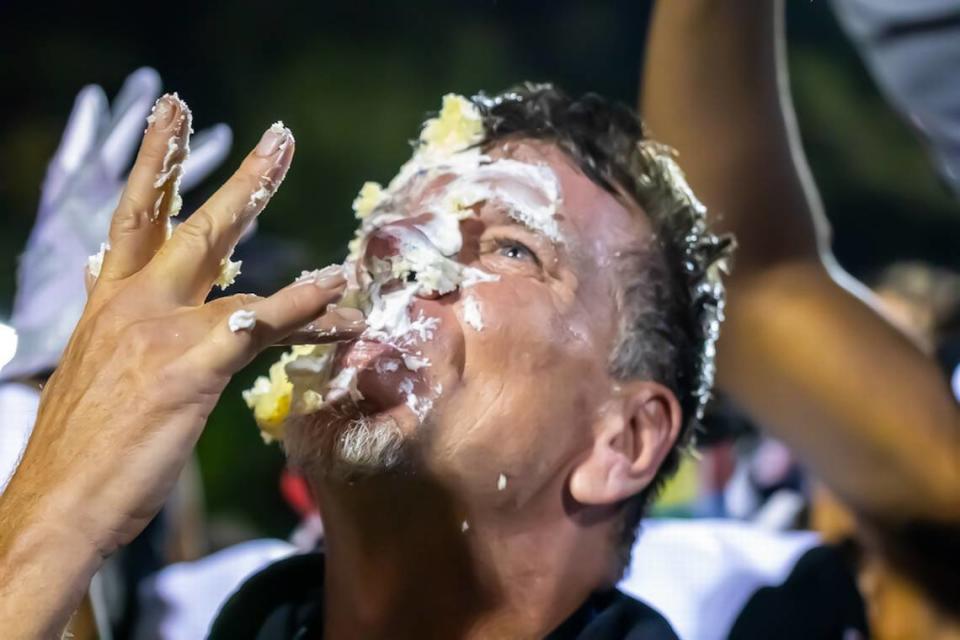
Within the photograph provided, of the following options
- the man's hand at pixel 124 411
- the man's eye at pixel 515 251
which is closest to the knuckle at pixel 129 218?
the man's hand at pixel 124 411

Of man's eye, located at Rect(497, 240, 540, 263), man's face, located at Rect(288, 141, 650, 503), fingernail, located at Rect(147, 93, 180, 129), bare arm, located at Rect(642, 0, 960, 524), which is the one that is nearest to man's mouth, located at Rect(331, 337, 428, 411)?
man's face, located at Rect(288, 141, 650, 503)

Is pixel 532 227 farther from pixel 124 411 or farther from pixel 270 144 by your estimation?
pixel 124 411

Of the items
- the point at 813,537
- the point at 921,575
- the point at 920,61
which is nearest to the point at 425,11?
the point at 920,61

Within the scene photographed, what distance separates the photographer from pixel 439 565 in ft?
3.50

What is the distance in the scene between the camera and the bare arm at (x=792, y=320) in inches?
54.6

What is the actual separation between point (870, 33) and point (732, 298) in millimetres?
402

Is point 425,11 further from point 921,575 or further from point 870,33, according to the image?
point 921,575

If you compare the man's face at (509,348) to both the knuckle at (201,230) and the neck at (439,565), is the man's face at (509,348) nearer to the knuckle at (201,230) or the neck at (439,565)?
the neck at (439,565)

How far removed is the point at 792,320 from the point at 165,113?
897 millimetres

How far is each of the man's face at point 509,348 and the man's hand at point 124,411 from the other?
0.22 metres

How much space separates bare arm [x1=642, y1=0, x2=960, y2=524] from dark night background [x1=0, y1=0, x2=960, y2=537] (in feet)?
0.15

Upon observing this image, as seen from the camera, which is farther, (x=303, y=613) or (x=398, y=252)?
(x=303, y=613)

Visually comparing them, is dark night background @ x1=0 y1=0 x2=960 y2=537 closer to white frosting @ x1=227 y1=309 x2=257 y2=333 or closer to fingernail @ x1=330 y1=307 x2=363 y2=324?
fingernail @ x1=330 y1=307 x2=363 y2=324

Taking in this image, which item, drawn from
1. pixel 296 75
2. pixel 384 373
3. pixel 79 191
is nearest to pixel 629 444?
pixel 384 373
